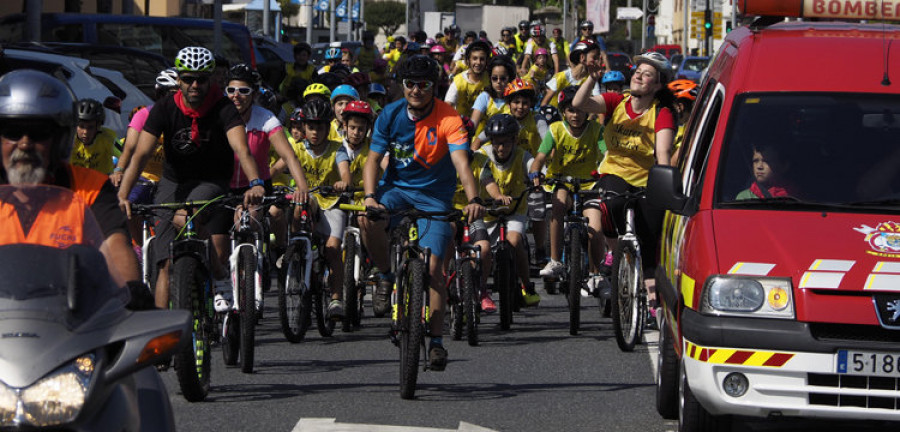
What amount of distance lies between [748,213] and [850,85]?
87 cm

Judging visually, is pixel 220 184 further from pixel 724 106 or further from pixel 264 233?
pixel 724 106

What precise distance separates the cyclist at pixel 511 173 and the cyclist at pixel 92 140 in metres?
2.86

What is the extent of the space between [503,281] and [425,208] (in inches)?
85.5

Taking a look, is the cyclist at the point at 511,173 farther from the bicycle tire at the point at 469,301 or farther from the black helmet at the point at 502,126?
the bicycle tire at the point at 469,301

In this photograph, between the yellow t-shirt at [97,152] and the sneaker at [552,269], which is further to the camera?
the sneaker at [552,269]

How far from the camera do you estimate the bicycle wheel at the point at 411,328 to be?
29.5ft

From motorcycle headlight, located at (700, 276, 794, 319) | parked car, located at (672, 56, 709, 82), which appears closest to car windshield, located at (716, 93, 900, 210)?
motorcycle headlight, located at (700, 276, 794, 319)

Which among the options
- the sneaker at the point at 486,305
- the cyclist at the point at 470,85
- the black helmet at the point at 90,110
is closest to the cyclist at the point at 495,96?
the cyclist at the point at 470,85

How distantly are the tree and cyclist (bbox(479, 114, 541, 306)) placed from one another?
367ft

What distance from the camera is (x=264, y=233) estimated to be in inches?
432

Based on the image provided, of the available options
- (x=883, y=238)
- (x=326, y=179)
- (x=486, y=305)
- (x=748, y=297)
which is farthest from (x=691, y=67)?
(x=748, y=297)

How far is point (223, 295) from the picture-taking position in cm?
959

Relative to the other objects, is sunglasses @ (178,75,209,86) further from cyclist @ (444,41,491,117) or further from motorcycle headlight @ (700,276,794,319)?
cyclist @ (444,41,491,117)

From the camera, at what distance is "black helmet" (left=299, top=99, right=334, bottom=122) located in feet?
41.7
